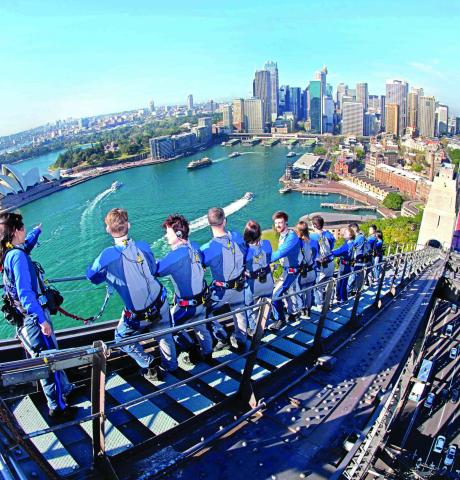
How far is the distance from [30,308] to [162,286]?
0.49m

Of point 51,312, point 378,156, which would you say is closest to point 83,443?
point 51,312

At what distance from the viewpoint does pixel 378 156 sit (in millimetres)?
39531

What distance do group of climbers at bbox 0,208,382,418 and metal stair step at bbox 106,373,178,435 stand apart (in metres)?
0.10

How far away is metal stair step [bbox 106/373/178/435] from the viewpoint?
57.3 inches

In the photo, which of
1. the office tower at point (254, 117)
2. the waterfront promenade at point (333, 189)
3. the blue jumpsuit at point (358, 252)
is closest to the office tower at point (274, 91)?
the office tower at point (254, 117)

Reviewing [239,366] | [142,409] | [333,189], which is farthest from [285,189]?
[142,409]

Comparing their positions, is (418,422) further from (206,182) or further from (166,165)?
(166,165)

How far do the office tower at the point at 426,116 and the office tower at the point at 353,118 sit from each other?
7.85m

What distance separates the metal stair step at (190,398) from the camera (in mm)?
1562

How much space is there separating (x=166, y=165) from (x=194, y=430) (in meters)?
43.0

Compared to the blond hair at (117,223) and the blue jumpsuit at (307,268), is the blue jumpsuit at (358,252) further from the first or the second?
the blond hair at (117,223)

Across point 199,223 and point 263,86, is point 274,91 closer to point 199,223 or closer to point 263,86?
point 263,86

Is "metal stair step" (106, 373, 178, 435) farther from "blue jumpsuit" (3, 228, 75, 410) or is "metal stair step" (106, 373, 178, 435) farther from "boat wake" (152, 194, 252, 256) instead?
"boat wake" (152, 194, 252, 256)

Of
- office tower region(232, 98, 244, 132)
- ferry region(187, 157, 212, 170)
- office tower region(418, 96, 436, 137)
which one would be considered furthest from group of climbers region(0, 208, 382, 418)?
office tower region(232, 98, 244, 132)
